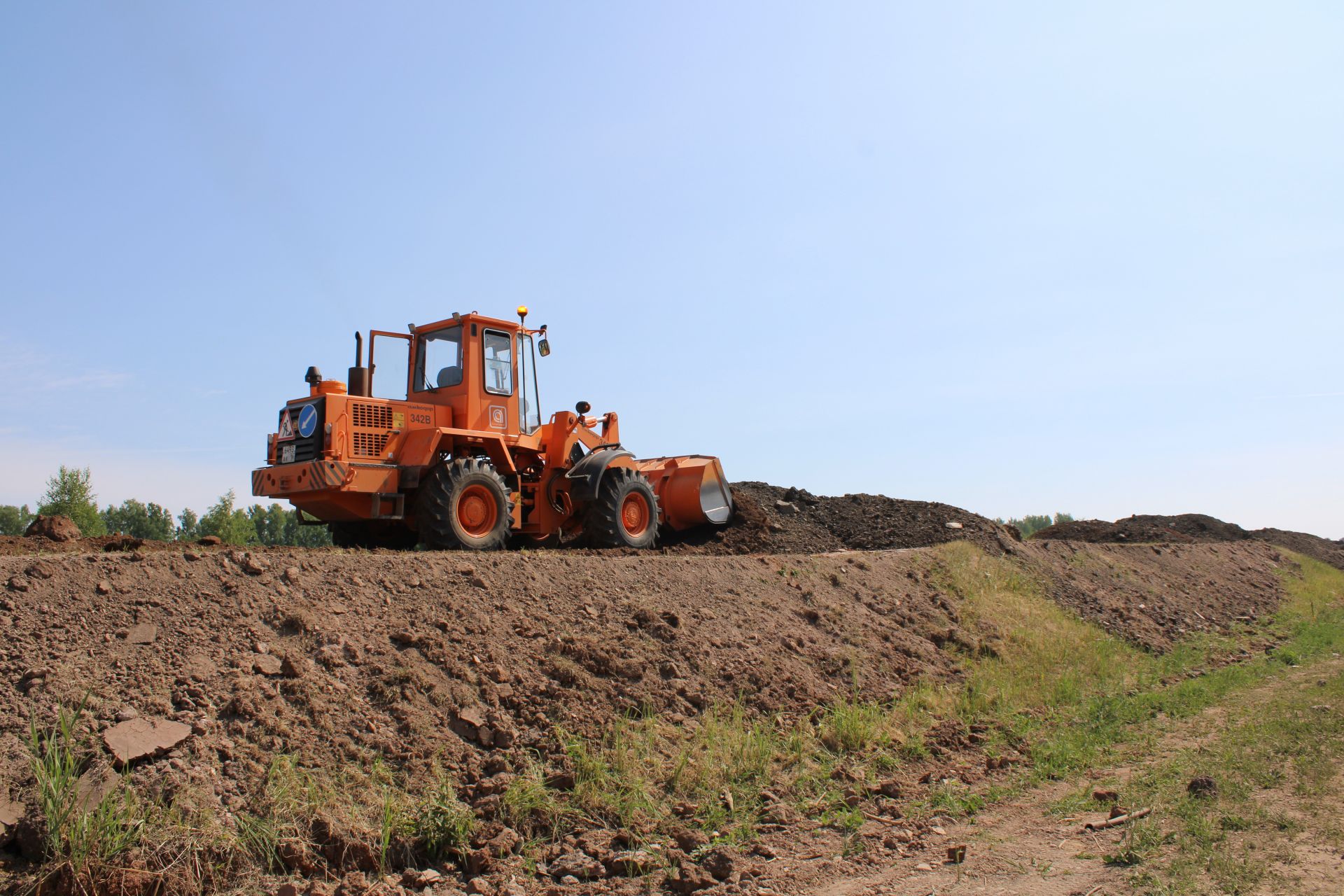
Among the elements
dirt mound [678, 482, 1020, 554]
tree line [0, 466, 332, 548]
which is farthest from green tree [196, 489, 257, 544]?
dirt mound [678, 482, 1020, 554]

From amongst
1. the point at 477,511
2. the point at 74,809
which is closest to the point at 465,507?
the point at 477,511

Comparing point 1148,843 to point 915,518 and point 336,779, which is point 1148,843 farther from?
point 915,518

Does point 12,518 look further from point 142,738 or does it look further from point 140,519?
point 142,738

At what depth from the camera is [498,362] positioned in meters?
12.9

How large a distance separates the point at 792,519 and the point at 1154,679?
7772 mm

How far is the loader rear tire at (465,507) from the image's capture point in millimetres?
11250

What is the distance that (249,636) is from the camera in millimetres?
6508

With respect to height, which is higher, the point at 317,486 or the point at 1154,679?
the point at 317,486

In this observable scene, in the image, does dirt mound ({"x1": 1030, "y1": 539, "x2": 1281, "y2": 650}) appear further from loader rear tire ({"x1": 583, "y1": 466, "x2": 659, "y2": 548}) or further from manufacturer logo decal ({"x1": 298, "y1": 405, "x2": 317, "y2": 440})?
manufacturer logo decal ({"x1": 298, "y1": 405, "x2": 317, "y2": 440})

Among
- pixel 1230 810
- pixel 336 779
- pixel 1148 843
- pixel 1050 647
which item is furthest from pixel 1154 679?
pixel 336 779

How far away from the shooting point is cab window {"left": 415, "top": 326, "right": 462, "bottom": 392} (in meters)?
12.7

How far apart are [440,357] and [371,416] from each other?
1.56 metres

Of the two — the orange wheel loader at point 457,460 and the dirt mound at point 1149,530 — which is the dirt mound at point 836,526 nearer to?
the orange wheel loader at point 457,460

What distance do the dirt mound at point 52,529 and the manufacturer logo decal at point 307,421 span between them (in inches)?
105
